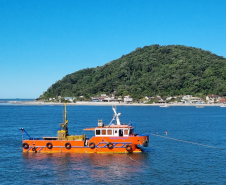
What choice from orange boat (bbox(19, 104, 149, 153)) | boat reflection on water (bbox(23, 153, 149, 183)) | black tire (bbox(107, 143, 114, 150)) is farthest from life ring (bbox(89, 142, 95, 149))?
black tire (bbox(107, 143, 114, 150))

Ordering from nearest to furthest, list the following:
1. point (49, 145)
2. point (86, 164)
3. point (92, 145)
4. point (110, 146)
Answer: point (86, 164) < point (110, 146) < point (92, 145) < point (49, 145)

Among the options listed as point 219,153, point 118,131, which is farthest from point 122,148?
point 219,153

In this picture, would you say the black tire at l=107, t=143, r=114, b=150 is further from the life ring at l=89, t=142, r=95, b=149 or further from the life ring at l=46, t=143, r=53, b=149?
the life ring at l=46, t=143, r=53, b=149

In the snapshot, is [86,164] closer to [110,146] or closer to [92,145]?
[92,145]

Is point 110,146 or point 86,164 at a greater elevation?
point 110,146

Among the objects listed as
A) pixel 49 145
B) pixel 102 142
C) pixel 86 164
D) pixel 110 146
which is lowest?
pixel 86 164

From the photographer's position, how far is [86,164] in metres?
35.4

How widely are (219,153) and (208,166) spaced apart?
7666 millimetres

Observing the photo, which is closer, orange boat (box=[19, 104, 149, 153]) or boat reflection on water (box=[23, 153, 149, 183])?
boat reflection on water (box=[23, 153, 149, 183])

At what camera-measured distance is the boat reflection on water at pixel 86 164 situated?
31.8m

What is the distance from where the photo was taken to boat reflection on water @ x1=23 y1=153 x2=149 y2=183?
31828mm

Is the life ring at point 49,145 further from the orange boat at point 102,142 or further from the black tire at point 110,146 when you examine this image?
the black tire at point 110,146

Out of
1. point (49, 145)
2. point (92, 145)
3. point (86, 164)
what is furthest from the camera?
point (49, 145)

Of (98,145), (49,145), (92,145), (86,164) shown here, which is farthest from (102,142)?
(49,145)
